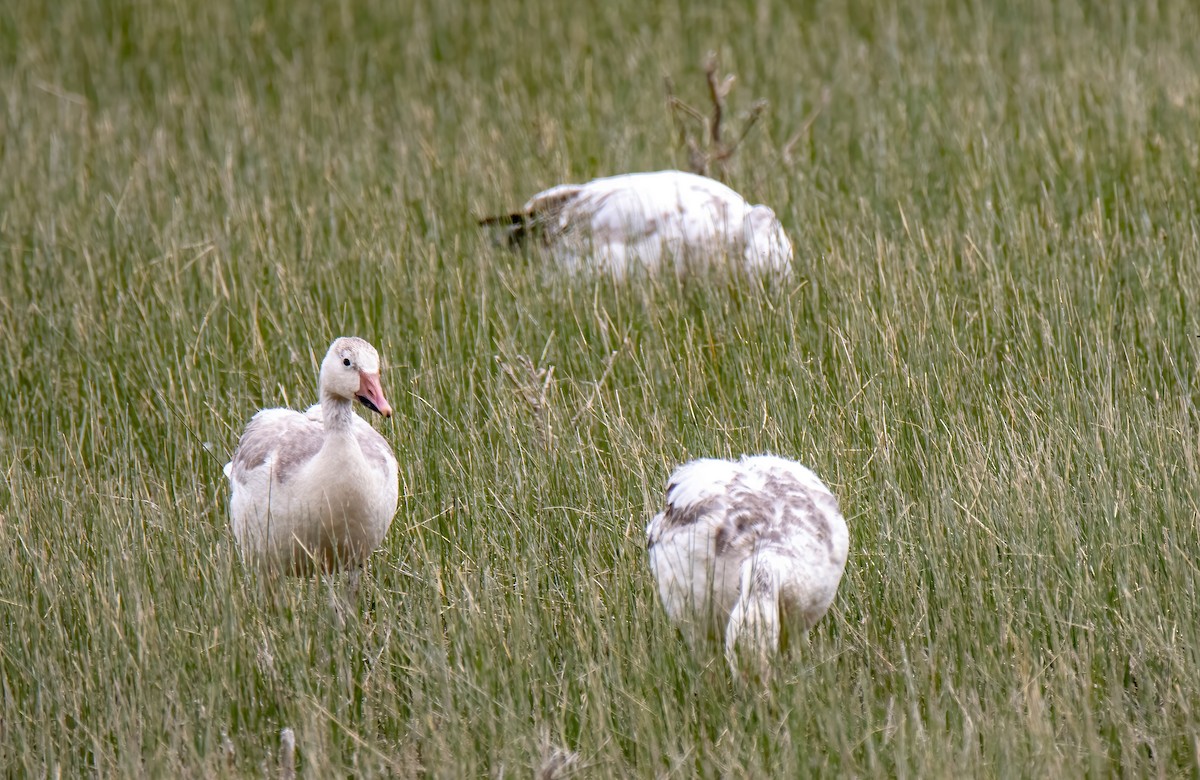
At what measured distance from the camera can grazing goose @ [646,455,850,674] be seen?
398 cm

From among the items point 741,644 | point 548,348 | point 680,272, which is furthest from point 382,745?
point 680,272

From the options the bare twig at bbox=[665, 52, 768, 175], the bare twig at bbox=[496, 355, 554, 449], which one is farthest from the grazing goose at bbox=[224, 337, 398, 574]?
the bare twig at bbox=[665, 52, 768, 175]

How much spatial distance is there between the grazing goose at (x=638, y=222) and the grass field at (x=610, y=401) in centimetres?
30

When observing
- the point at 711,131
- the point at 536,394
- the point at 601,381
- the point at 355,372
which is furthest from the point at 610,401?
the point at 711,131

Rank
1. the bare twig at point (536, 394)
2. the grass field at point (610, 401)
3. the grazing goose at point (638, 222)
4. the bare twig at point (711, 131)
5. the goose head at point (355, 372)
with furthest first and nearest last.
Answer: the bare twig at point (711, 131)
the grazing goose at point (638, 222)
the bare twig at point (536, 394)
the goose head at point (355, 372)
the grass field at point (610, 401)

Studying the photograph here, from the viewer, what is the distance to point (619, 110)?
395 inches

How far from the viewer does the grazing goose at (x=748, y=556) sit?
3977 mm

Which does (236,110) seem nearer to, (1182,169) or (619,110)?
(619,110)

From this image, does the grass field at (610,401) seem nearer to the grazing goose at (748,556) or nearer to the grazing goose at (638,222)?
the grazing goose at (748,556)

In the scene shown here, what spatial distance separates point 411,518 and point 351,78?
6987 millimetres

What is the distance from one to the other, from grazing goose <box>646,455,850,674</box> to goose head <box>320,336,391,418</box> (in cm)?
99

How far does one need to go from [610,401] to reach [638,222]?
6.83ft

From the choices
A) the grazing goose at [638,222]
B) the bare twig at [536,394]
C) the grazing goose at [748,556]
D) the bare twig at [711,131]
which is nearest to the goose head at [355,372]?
the grazing goose at [748,556]

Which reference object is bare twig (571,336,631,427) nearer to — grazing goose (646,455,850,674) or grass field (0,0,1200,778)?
grass field (0,0,1200,778)
